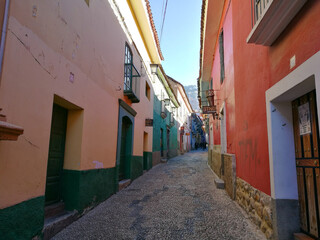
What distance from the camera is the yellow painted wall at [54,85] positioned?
8.02 ft

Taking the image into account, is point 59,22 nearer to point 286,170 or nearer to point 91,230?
A: point 91,230

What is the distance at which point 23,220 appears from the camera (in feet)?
8.36

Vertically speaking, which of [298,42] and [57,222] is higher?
[298,42]

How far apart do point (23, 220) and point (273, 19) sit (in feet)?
12.9

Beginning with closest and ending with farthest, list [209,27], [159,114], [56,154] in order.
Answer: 1. [56,154]
2. [209,27]
3. [159,114]

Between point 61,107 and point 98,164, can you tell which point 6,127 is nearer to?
point 61,107

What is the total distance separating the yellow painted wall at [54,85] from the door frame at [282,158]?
319 cm

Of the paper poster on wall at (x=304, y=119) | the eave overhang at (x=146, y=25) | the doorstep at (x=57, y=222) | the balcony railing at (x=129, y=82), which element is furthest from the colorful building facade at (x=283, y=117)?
the eave overhang at (x=146, y=25)

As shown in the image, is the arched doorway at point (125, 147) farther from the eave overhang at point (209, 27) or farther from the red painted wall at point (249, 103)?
the eave overhang at point (209, 27)

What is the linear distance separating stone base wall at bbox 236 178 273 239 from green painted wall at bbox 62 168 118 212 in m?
3.16

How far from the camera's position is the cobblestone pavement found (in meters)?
3.23

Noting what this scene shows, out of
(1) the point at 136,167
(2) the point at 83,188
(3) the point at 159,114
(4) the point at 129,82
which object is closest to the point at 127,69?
(4) the point at 129,82

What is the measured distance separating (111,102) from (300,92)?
436 cm

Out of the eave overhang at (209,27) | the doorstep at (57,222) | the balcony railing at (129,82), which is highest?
the eave overhang at (209,27)
